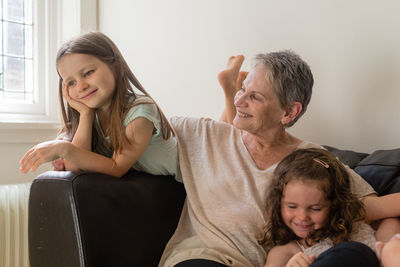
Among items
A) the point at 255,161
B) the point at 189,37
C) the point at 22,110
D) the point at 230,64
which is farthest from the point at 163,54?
the point at 255,161

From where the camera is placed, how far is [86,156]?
1.29 metres

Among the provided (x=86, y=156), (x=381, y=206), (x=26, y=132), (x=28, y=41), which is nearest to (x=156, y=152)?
(x=86, y=156)

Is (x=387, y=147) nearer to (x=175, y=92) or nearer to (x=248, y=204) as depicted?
(x=248, y=204)

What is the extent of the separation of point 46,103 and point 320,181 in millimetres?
2086

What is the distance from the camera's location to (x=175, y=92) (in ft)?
7.68

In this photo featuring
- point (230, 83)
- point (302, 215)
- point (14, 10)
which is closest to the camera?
point (302, 215)

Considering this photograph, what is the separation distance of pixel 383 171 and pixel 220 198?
0.51m

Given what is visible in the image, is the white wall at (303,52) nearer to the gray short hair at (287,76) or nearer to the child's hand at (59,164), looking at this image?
the gray short hair at (287,76)

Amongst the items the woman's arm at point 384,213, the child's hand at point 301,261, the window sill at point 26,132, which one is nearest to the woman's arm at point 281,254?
the child's hand at point 301,261

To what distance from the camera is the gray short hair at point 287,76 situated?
1.38 metres

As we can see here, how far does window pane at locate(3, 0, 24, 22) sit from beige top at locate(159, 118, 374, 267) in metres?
1.76

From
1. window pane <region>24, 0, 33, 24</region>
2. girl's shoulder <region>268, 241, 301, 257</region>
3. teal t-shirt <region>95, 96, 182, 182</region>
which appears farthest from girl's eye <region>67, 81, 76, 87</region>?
window pane <region>24, 0, 33, 24</region>

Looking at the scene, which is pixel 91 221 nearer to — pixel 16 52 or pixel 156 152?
pixel 156 152

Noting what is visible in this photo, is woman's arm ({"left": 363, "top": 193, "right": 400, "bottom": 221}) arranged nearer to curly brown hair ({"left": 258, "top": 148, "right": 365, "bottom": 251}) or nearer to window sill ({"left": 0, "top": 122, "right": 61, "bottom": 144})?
curly brown hair ({"left": 258, "top": 148, "right": 365, "bottom": 251})
